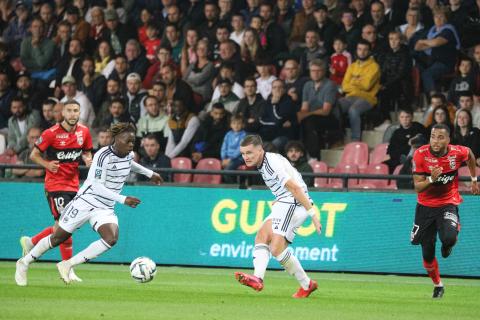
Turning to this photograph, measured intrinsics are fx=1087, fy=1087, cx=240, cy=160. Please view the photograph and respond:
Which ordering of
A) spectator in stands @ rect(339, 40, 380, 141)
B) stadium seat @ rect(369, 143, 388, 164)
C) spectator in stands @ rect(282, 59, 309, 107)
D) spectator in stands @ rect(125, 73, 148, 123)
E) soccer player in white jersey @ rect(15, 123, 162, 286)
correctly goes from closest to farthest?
soccer player in white jersey @ rect(15, 123, 162, 286) → stadium seat @ rect(369, 143, 388, 164) → spectator in stands @ rect(339, 40, 380, 141) → spectator in stands @ rect(282, 59, 309, 107) → spectator in stands @ rect(125, 73, 148, 123)

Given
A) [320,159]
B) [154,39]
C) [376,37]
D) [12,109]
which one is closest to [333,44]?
[376,37]

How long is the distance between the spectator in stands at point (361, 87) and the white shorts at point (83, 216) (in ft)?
25.2

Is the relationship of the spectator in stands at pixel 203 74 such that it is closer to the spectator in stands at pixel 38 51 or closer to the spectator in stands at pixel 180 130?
the spectator in stands at pixel 180 130

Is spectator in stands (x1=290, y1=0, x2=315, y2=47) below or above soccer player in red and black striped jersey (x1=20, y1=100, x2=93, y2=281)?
above

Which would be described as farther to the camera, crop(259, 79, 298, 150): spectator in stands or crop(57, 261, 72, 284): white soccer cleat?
crop(259, 79, 298, 150): spectator in stands

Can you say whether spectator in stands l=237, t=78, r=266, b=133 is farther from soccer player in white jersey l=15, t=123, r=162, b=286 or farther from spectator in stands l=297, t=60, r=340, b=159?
soccer player in white jersey l=15, t=123, r=162, b=286

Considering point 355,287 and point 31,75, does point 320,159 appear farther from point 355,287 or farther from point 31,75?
point 31,75

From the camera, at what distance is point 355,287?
1500 centimetres

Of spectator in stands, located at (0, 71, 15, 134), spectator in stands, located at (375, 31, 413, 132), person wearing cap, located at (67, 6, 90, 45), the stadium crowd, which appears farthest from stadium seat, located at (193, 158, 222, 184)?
person wearing cap, located at (67, 6, 90, 45)

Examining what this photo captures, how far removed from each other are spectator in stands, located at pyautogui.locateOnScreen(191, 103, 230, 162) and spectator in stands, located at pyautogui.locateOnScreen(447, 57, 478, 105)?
4.30 m

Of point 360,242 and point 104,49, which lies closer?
point 360,242

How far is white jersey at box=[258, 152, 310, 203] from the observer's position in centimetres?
1262

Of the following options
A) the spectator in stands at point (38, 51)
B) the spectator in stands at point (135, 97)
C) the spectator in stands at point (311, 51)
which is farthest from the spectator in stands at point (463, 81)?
the spectator in stands at point (38, 51)

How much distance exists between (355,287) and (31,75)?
41.4ft
